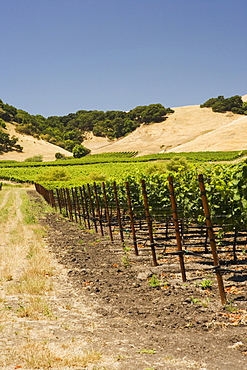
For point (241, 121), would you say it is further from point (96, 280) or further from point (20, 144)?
point (96, 280)

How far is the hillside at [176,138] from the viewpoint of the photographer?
137775mm

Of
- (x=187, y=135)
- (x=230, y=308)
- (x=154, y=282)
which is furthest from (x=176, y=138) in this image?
(x=230, y=308)

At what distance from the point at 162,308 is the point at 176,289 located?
1147 mm

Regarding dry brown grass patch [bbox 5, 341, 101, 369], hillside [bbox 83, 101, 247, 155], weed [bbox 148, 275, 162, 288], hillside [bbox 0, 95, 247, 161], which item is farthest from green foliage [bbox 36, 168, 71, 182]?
dry brown grass patch [bbox 5, 341, 101, 369]

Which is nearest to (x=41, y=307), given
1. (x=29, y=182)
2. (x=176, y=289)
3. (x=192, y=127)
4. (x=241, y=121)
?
(x=176, y=289)

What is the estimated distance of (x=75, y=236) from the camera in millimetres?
16109

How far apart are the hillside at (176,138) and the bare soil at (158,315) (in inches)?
4713

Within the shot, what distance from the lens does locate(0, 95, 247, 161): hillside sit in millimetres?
137775

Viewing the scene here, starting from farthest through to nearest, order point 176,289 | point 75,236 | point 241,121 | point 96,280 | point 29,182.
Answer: point 241,121
point 29,182
point 75,236
point 96,280
point 176,289

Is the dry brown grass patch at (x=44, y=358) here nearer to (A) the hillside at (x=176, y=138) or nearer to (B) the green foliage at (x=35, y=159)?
(A) the hillside at (x=176, y=138)

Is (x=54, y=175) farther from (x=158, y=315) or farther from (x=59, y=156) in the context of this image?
(x=59, y=156)

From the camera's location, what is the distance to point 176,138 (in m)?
168

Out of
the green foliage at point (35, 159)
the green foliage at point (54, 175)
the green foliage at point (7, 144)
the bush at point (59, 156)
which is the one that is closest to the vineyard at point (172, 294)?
the green foliage at point (54, 175)

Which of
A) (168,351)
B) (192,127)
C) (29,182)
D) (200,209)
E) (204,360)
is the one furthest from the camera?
(192,127)
